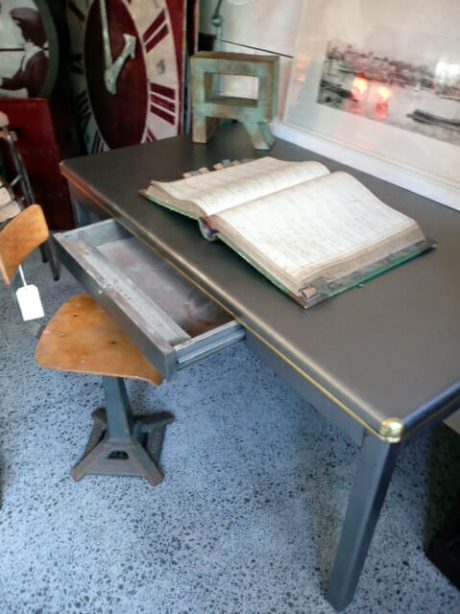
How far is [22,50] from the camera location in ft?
6.24

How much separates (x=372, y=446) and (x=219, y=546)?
1.99ft

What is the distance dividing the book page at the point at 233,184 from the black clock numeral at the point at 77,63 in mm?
1276

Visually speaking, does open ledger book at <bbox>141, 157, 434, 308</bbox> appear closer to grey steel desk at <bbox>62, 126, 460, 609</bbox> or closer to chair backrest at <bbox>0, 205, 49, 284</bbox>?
grey steel desk at <bbox>62, 126, 460, 609</bbox>

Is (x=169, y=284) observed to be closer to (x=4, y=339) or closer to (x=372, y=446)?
(x=372, y=446)

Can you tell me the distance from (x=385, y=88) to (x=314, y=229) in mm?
438

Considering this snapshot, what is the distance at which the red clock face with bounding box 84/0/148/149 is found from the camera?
1638mm

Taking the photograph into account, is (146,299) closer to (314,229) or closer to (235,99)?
(314,229)

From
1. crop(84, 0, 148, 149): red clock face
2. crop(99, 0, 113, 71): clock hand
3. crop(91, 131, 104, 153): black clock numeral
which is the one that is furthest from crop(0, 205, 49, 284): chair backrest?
crop(91, 131, 104, 153): black clock numeral

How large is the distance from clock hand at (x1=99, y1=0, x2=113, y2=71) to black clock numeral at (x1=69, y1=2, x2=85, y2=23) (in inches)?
7.9

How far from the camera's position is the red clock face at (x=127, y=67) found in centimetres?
148

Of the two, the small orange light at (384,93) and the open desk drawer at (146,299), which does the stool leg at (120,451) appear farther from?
the small orange light at (384,93)

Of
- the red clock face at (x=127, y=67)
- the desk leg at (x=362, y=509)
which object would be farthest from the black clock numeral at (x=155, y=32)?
the desk leg at (x=362, y=509)

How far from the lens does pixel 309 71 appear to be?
3.97 ft

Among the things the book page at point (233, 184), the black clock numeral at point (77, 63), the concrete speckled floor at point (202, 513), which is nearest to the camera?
the book page at point (233, 184)
